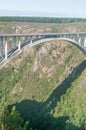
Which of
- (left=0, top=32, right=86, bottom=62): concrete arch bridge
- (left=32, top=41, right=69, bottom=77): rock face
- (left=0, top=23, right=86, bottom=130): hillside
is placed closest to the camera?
(left=0, top=32, right=86, bottom=62): concrete arch bridge

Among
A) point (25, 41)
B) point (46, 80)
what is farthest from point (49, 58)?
point (25, 41)

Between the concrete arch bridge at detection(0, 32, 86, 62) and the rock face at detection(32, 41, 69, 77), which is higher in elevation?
the concrete arch bridge at detection(0, 32, 86, 62)

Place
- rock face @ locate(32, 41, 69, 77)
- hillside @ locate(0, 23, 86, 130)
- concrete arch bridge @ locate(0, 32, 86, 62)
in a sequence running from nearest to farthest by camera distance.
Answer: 1. concrete arch bridge @ locate(0, 32, 86, 62)
2. hillside @ locate(0, 23, 86, 130)
3. rock face @ locate(32, 41, 69, 77)

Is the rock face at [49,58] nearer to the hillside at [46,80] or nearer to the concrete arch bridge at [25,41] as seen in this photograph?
the hillside at [46,80]

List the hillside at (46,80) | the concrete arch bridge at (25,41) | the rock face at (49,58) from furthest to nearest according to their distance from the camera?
the rock face at (49,58) → the hillside at (46,80) → the concrete arch bridge at (25,41)

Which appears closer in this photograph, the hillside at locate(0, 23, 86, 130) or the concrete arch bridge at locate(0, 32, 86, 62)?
the concrete arch bridge at locate(0, 32, 86, 62)

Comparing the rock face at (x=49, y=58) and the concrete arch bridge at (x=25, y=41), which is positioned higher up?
the concrete arch bridge at (x=25, y=41)

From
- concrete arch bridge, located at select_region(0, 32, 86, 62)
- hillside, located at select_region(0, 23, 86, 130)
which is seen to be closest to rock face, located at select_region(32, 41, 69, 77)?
hillside, located at select_region(0, 23, 86, 130)

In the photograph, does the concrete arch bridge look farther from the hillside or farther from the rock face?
the rock face

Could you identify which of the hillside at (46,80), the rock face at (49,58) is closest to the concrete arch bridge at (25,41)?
the hillside at (46,80)

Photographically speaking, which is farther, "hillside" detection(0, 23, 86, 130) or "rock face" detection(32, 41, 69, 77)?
"rock face" detection(32, 41, 69, 77)

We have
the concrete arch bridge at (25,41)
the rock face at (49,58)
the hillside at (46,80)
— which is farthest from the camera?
the rock face at (49,58)
